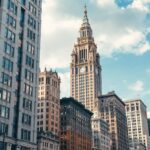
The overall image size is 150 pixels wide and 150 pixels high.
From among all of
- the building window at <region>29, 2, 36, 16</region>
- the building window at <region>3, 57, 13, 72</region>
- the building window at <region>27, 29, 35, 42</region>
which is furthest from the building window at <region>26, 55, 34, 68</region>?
the building window at <region>29, 2, 36, 16</region>

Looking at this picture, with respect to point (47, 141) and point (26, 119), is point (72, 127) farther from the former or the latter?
point (26, 119)

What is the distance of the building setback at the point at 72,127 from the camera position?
176 m

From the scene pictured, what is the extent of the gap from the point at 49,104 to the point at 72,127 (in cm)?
1856

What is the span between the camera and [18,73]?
91062mm

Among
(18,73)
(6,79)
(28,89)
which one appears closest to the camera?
(6,79)

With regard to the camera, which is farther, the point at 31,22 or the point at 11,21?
the point at 31,22

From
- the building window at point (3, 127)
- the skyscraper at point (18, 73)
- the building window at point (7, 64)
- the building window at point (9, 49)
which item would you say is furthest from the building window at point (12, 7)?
the building window at point (3, 127)

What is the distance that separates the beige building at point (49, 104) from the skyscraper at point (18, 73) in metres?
74.5

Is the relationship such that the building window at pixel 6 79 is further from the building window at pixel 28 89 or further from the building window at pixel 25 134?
the building window at pixel 25 134

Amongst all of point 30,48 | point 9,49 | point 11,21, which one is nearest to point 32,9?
point 30,48

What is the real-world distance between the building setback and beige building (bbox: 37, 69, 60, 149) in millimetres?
5107

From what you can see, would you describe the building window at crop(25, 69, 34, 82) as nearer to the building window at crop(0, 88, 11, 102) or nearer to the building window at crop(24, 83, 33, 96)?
the building window at crop(24, 83, 33, 96)

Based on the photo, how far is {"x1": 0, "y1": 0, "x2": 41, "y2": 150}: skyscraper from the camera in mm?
83812

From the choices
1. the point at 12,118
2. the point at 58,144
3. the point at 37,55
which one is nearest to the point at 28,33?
the point at 37,55
